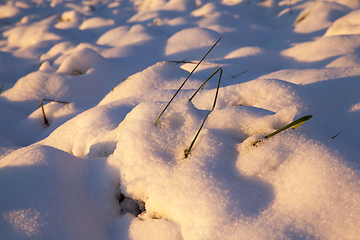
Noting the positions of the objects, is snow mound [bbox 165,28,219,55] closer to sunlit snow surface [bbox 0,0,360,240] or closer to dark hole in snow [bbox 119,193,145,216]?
sunlit snow surface [bbox 0,0,360,240]

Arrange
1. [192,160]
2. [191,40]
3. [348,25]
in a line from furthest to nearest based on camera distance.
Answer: [191,40]
[348,25]
[192,160]

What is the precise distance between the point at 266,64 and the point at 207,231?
1.76 m

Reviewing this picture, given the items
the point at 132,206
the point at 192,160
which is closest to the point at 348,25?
the point at 192,160

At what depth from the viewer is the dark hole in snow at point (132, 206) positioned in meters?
0.82

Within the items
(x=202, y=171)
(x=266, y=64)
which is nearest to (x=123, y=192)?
A: (x=202, y=171)

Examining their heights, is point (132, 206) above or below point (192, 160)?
below

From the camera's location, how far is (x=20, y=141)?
151cm

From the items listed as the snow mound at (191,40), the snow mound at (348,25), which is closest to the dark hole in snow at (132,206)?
the snow mound at (191,40)

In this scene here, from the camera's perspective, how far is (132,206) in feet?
2.73

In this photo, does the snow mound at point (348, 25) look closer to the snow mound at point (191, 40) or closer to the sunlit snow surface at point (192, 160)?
the sunlit snow surface at point (192, 160)

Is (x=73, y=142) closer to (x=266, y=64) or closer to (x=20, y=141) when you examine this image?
(x=20, y=141)

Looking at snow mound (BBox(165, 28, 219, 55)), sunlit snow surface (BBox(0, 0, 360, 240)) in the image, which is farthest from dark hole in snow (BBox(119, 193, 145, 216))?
snow mound (BBox(165, 28, 219, 55))

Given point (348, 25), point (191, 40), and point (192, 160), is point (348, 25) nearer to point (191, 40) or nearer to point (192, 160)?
point (191, 40)

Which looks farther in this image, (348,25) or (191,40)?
(191,40)
